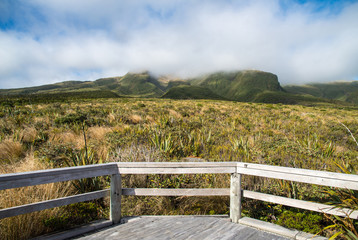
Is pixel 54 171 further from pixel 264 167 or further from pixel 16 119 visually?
pixel 16 119

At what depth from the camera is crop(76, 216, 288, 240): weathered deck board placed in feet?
10.0

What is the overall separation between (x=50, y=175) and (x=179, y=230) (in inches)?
77.9

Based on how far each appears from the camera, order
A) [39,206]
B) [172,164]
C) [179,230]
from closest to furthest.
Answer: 1. [39,206]
2. [179,230]
3. [172,164]

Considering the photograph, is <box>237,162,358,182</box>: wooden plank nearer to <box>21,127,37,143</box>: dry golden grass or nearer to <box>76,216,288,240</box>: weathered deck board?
<box>76,216,288,240</box>: weathered deck board

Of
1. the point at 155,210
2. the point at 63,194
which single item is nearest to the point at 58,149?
the point at 63,194

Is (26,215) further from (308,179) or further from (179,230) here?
(308,179)

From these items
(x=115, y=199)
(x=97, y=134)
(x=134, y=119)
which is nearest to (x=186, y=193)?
(x=115, y=199)

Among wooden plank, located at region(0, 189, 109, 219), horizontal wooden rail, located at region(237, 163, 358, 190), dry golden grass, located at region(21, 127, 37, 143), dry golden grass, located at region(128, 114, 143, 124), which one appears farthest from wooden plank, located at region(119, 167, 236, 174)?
dry golden grass, located at region(128, 114, 143, 124)

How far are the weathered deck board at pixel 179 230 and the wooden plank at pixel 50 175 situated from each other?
876 mm

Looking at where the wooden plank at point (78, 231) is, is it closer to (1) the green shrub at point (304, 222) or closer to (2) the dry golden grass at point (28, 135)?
(1) the green shrub at point (304, 222)

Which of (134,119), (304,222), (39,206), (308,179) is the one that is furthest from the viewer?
(134,119)

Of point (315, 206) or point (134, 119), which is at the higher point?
point (134, 119)

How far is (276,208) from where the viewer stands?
4.06 metres

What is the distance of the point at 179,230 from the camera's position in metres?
3.22
